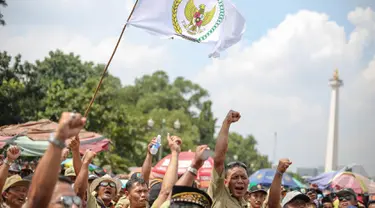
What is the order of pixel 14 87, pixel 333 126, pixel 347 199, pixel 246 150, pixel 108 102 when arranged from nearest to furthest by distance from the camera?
pixel 347 199 < pixel 14 87 < pixel 108 102 < pixel 333 126 < pixel 246 150

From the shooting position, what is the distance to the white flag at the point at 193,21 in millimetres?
8547

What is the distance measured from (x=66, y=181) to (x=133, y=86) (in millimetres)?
73936

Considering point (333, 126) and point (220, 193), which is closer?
point (220, 193)

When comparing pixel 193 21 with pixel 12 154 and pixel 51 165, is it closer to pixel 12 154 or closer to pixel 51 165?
pixel 12 154

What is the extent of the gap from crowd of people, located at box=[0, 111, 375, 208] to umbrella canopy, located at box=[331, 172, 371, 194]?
9104 mm

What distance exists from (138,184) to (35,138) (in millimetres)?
7614

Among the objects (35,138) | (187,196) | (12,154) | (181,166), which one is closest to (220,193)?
(187,196)

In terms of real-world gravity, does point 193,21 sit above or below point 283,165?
above

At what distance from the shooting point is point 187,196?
393 centimetres

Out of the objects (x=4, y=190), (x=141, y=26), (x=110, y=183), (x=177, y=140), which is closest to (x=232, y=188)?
(x=177, y=140)

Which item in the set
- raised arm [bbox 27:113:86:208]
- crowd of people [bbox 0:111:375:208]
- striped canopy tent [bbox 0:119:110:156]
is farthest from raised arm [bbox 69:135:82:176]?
striped canopy tent [bbox 0:119:110:156]

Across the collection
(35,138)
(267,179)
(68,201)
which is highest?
(267,179)

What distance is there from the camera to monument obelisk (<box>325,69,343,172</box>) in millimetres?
69500

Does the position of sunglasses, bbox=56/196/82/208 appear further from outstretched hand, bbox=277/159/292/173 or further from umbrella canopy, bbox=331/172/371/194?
umbrella canopy, bbox=331/172/371/194
